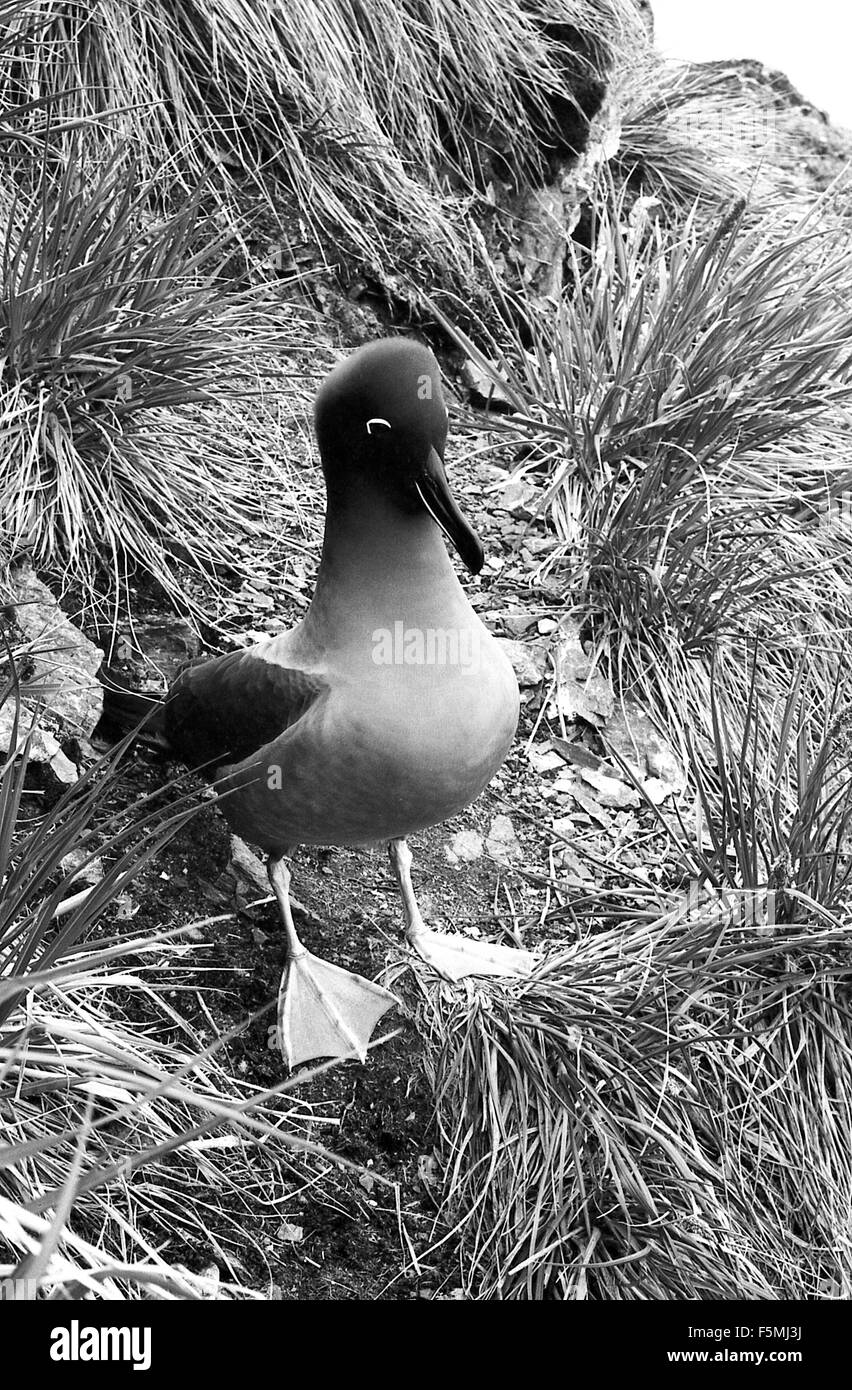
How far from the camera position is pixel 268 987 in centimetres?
355

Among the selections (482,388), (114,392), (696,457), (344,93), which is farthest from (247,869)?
(344,93)

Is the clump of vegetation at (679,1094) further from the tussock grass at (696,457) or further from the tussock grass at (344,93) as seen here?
the tussock grass at (344,93)

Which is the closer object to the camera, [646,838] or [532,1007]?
[532,1007]

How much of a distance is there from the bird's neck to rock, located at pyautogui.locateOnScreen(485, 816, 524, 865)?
111 cm

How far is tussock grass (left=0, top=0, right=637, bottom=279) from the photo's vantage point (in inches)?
195

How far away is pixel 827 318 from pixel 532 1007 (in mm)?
3332

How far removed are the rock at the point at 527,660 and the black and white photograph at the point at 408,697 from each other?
0.8 inches

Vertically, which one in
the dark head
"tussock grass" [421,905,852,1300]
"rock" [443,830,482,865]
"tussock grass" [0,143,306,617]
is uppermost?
"tussock grass" [0,143,306,617]

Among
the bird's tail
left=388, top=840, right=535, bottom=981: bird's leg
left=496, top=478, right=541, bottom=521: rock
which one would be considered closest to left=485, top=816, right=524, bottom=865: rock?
left=388, top=840, right=535, bottom=981: bird's leg

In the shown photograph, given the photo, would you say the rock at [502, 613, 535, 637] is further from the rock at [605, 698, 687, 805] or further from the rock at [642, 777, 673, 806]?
the rock at [642, 777, 673, 806]

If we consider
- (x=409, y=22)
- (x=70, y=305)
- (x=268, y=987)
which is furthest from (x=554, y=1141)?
(x=409, y=22)

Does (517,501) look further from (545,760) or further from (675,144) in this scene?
(675,144)
